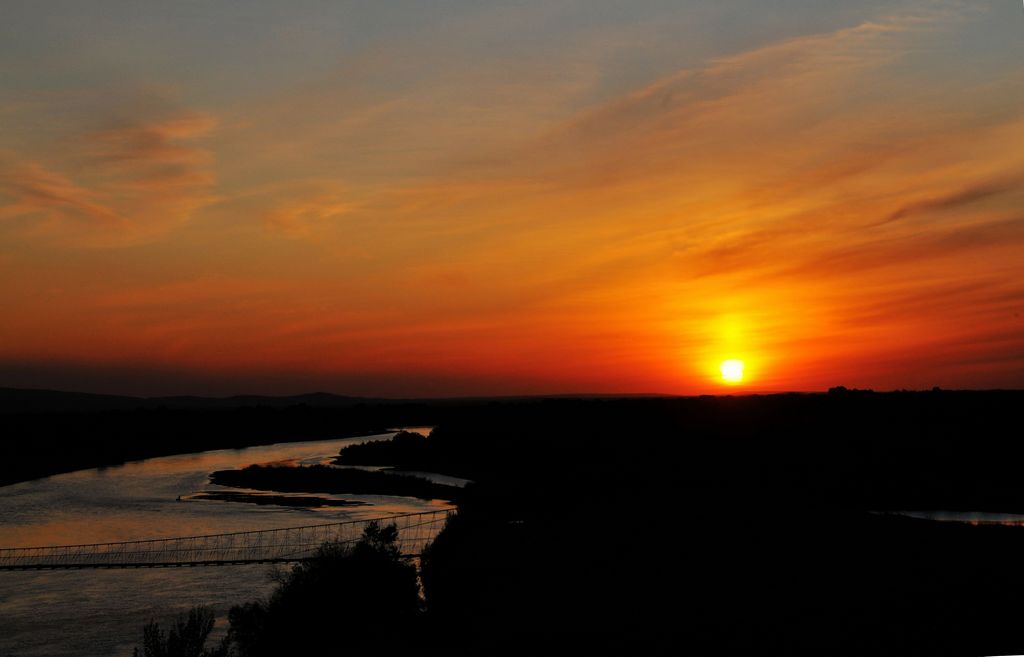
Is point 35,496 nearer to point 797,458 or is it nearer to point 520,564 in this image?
point 520,564

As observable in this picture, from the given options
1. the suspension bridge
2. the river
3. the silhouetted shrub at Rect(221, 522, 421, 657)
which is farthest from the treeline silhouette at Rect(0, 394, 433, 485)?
the silhouetted shrub at Rect(221, 522, 421, 657)

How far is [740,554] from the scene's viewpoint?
4019 cm

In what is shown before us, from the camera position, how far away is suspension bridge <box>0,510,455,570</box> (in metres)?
48.7

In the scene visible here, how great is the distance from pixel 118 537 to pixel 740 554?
41.3m

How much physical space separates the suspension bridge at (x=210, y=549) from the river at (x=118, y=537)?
1090 millimetres

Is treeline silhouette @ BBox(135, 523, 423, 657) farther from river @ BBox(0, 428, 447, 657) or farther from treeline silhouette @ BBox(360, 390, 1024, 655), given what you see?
river @ BBox(0, 428, 447, 657)

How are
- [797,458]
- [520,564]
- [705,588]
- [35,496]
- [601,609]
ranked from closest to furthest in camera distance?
[601,609], [705,588], [520,564], [35,496], [797,458]

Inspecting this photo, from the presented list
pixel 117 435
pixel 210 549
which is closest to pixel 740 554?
pixel 210 549

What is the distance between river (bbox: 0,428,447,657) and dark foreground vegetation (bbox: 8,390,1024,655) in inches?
370

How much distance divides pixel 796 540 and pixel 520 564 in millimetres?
14703

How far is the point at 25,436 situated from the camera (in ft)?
410

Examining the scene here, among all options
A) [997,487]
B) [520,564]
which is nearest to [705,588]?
[520,564]

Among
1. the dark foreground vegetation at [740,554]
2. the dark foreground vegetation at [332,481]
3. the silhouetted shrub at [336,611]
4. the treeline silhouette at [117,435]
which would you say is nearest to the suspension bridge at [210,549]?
the dark foreground vegetation at [740,554]

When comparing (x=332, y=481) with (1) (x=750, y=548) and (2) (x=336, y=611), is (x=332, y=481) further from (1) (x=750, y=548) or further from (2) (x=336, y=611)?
(2) (x=336, y=611)
